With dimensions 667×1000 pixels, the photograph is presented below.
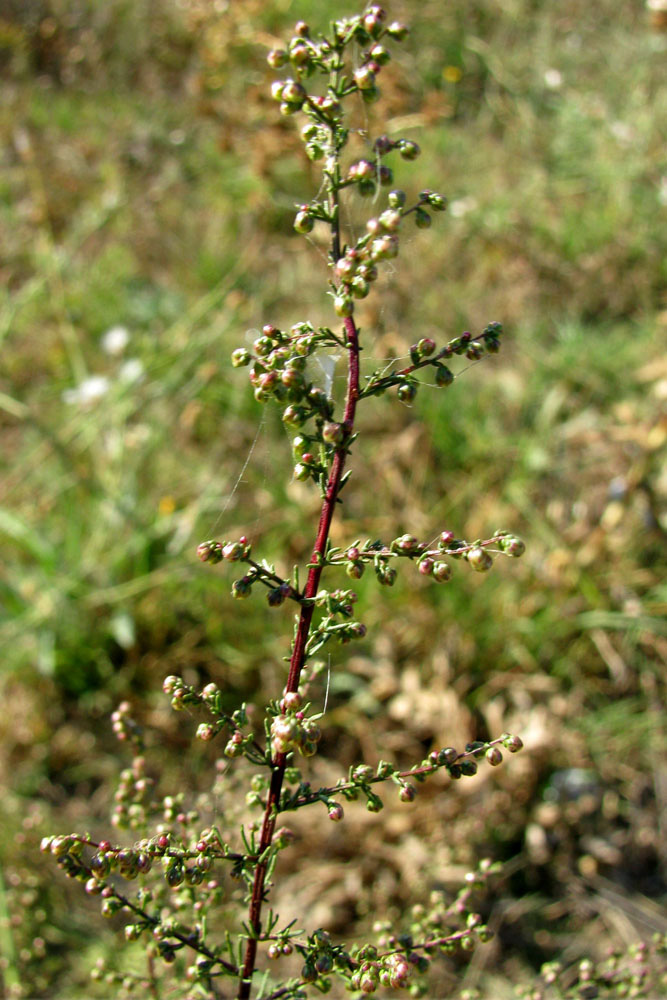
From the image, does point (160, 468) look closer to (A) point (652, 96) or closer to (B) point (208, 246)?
(B) point (208, 246)

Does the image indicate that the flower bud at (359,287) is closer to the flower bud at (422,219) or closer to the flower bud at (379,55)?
the flower bud at (422,219)

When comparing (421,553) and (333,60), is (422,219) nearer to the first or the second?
(333,60)

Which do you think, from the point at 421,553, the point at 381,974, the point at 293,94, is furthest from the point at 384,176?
the point at 381,974

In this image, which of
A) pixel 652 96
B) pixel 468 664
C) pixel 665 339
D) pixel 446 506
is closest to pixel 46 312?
pixel 446 506

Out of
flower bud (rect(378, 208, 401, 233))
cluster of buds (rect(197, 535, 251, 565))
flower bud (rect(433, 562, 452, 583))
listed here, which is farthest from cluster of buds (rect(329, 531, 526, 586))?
flower bud (rect(378, 208, 401, 233))

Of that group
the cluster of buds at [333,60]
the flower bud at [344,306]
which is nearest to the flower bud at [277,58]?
the cluster of buds at [333,60]
